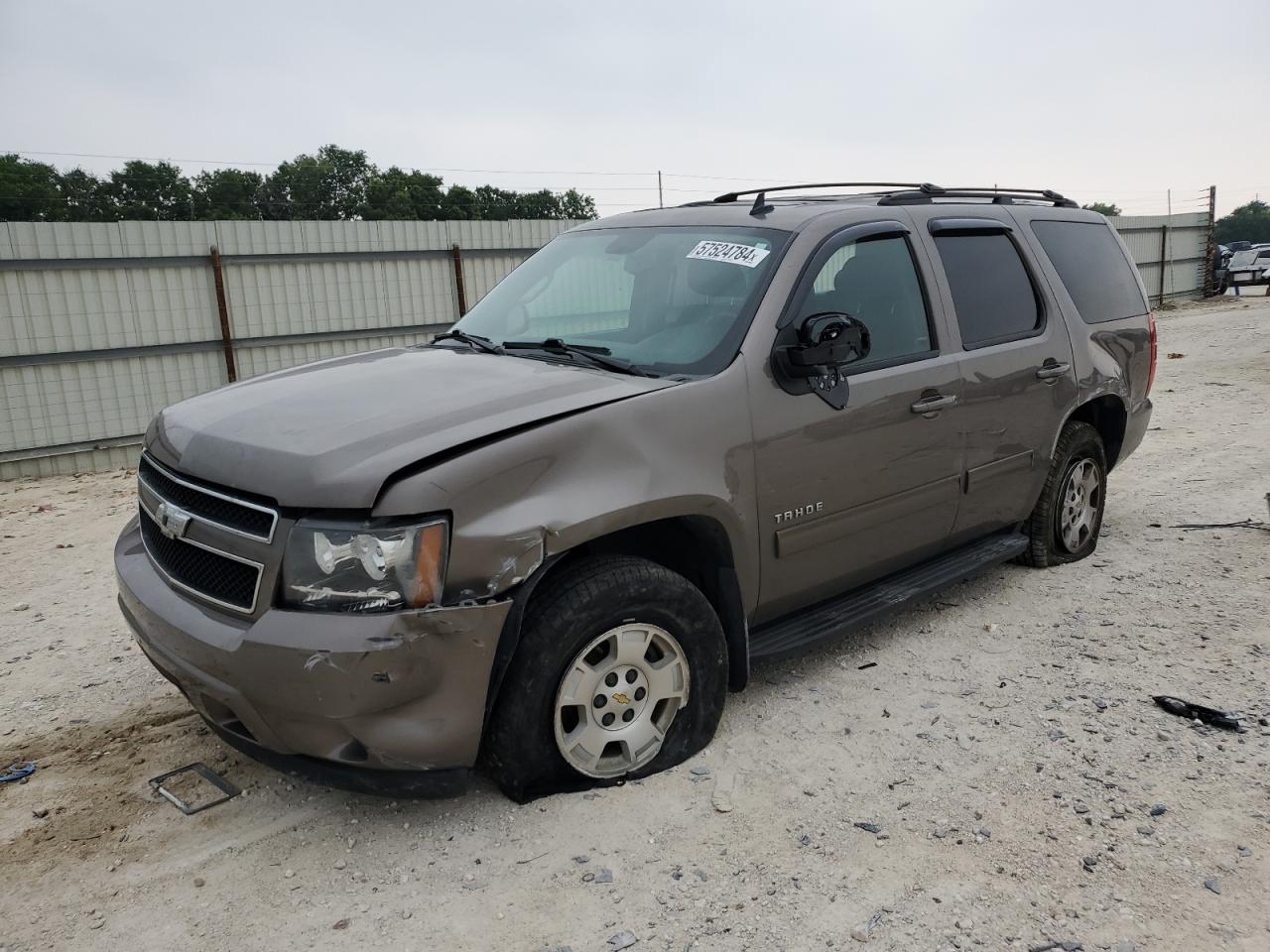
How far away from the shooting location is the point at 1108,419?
570cm

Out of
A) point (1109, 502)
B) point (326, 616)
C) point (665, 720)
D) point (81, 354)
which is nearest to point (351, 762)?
point (326, 616)

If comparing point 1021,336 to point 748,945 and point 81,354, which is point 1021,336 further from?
point 81,354

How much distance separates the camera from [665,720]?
3383 millimetres

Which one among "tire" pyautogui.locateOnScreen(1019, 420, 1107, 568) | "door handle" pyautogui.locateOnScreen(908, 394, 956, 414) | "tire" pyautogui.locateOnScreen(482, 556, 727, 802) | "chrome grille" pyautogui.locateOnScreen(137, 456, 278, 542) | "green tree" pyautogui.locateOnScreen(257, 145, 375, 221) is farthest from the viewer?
"green tree" pyautogui.locateOnScreen(257, 145, 375, 221)

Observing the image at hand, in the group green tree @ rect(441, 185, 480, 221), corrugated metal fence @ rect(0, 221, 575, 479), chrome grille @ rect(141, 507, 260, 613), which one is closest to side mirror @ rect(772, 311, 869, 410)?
chrome grille @ rect(141, 507, 260, 613)

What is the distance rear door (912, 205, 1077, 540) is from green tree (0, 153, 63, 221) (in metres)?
46.7

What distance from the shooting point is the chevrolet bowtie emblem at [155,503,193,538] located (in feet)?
10.1

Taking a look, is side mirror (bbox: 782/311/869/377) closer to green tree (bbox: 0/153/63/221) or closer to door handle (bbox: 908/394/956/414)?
door handle (bbox: 908/394/956/414)

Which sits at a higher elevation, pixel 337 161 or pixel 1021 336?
pixel 337 161

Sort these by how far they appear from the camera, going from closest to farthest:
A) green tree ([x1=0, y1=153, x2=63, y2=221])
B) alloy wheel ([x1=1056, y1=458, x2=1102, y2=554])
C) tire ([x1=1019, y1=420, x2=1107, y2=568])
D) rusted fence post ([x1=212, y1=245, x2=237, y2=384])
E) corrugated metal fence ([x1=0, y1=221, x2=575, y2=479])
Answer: tire ([x1=1019, y1=420, x2=1107, y2=568]) → alloy wheel ([x1=1056, y1=458, x2=1102, y2=554]) → corrugated metal fence ([x1=0, y1=221, x2=575, y2=479]) → rusted fence post ([x1=212, y1=245, x2=237, y2=384]) → green tree ([x1=0, y1=153, x2=63, y2=221])

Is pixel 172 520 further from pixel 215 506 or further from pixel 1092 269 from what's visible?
pixel 1092 269

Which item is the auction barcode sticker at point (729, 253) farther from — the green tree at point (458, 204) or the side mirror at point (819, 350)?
the green tree at point (458, 204)

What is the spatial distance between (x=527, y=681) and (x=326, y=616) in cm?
62

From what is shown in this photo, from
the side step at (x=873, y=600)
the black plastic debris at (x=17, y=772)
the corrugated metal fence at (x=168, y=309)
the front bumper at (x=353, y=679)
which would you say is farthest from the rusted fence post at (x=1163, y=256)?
the black plastic debris at (x=17, y=772)
